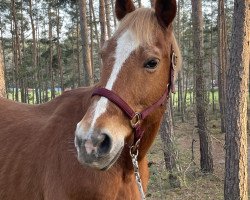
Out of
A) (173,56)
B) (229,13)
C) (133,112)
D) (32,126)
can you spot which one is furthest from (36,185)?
(229,13)

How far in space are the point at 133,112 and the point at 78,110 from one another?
79 centimetres

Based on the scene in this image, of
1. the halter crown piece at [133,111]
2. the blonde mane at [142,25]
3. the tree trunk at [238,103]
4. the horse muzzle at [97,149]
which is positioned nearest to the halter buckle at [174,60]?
the halter crown piece at [133,111]

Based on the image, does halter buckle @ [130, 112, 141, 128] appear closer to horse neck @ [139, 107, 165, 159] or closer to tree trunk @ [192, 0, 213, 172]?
horse neck @ [139, 107, 165, 159]

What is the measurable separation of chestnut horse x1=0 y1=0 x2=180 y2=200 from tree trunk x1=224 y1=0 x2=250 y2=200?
13.9 ft

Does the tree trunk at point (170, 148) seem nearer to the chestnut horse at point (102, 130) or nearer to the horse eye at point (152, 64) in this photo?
the chestnut horse at point (102, 130)

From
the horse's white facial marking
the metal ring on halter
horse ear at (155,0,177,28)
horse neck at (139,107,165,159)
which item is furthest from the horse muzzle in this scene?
horse ear at (155,0,177,28)

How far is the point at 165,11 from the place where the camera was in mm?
2691

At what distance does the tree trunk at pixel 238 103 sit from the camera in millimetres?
6613

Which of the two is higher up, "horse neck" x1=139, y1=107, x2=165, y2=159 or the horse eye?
the horse eye

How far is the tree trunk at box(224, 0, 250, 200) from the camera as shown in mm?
6613

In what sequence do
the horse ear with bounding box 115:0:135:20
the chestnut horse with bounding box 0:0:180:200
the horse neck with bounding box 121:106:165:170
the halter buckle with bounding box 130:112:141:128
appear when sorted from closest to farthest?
the chestnut horse with bounding box 0:0:180:200
the halter buckle with bounding box 130:112:141:128
the horse neck with bounding box 121:106:165:170
the horse ear with bounding box 115:0:135:20

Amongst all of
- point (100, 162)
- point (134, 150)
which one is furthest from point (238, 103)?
point (100, 162)

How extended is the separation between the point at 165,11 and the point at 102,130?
3.80ft

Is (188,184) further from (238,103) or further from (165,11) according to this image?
(165,11)
